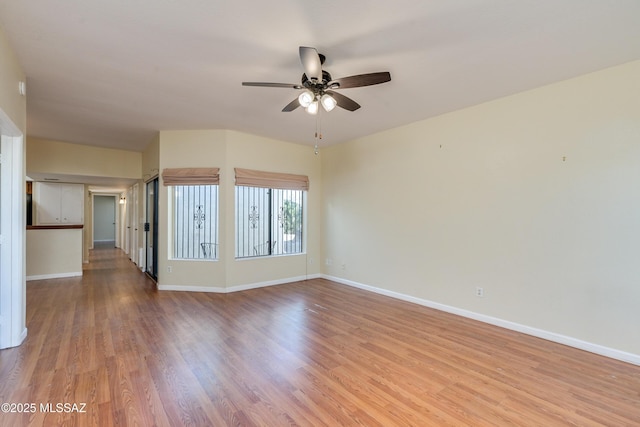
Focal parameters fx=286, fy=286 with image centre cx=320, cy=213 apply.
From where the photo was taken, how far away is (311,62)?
2098mm

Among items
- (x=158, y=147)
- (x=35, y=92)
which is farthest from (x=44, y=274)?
(x=35, y=92)

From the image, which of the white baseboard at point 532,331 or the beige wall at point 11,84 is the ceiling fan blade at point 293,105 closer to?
the beige wall at point 11,84

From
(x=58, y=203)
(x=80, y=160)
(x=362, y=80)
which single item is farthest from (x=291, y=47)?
(x=58, y=203)

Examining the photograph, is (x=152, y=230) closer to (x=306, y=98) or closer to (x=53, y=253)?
(x=53, y=253)

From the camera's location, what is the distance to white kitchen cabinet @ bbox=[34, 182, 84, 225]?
6.74 metres

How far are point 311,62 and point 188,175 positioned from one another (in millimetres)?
3385

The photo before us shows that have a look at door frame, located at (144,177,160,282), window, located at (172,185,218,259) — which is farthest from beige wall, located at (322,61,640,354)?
door frame, located at (144,177,160,282)

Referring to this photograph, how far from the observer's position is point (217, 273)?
4.72 meters

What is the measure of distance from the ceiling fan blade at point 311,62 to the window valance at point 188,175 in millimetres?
2947

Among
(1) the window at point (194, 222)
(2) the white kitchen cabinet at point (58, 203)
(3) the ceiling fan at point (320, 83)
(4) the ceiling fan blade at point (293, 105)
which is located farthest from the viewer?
(2) the white kitchen cabinet at point (58, 203)

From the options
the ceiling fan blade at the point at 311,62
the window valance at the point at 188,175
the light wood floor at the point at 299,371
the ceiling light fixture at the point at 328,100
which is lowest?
the light wood floor at the point at 299,371

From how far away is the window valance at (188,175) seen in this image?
185 inches

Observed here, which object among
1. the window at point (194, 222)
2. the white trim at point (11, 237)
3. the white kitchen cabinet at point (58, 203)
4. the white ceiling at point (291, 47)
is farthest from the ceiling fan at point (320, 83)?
the white kitchen cabinet at point (58, 203)

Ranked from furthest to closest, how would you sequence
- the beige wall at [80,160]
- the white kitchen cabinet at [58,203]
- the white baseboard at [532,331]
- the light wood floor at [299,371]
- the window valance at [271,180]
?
1. the white kitchen cabinet at [58,203]
2. the beige wall at [80,160]
3. the window valance at [271,180]
4. the white baseboard at [532,331]
5. the light wood floor at [299,371]
